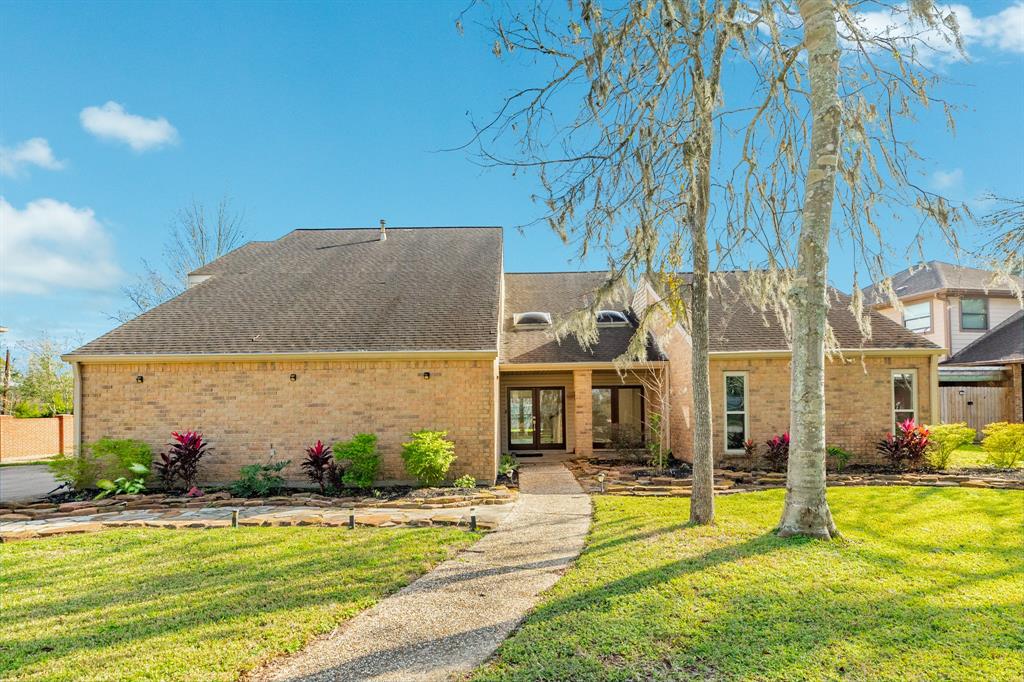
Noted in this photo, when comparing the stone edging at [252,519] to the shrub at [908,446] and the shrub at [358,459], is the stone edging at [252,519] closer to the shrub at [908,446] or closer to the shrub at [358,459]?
the shrub at [358,459]

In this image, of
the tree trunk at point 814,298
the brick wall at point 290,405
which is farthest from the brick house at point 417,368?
the tree trunk at point 814,298

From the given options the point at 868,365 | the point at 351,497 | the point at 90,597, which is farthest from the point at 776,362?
the point at 90,597

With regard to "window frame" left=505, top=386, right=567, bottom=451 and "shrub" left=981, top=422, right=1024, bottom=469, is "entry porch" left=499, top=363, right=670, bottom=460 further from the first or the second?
"shrub" left=981, top=422, right=1024, bottom=469

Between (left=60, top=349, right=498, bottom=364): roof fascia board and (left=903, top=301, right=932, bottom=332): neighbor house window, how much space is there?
2319 cm

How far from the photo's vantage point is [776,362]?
13102 mm

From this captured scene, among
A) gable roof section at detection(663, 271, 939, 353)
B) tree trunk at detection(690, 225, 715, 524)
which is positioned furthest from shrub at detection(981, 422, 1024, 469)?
tree trunk at detection(690, 225, 715, 524)

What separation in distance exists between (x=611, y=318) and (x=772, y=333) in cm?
507

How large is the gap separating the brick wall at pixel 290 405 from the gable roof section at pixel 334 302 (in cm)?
48

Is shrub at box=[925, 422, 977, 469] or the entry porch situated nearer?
shrub at box=[925, 422, 977, 469]

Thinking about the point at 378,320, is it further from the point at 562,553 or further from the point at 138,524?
the point at 562,553

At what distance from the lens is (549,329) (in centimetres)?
1288

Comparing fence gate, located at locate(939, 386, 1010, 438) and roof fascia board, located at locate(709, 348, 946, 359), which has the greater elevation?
roof fascia board, located at locate(709, 348, 946, 359)

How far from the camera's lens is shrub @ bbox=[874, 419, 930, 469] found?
12133mm

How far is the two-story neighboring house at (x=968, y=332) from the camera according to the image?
18328 millimetres
